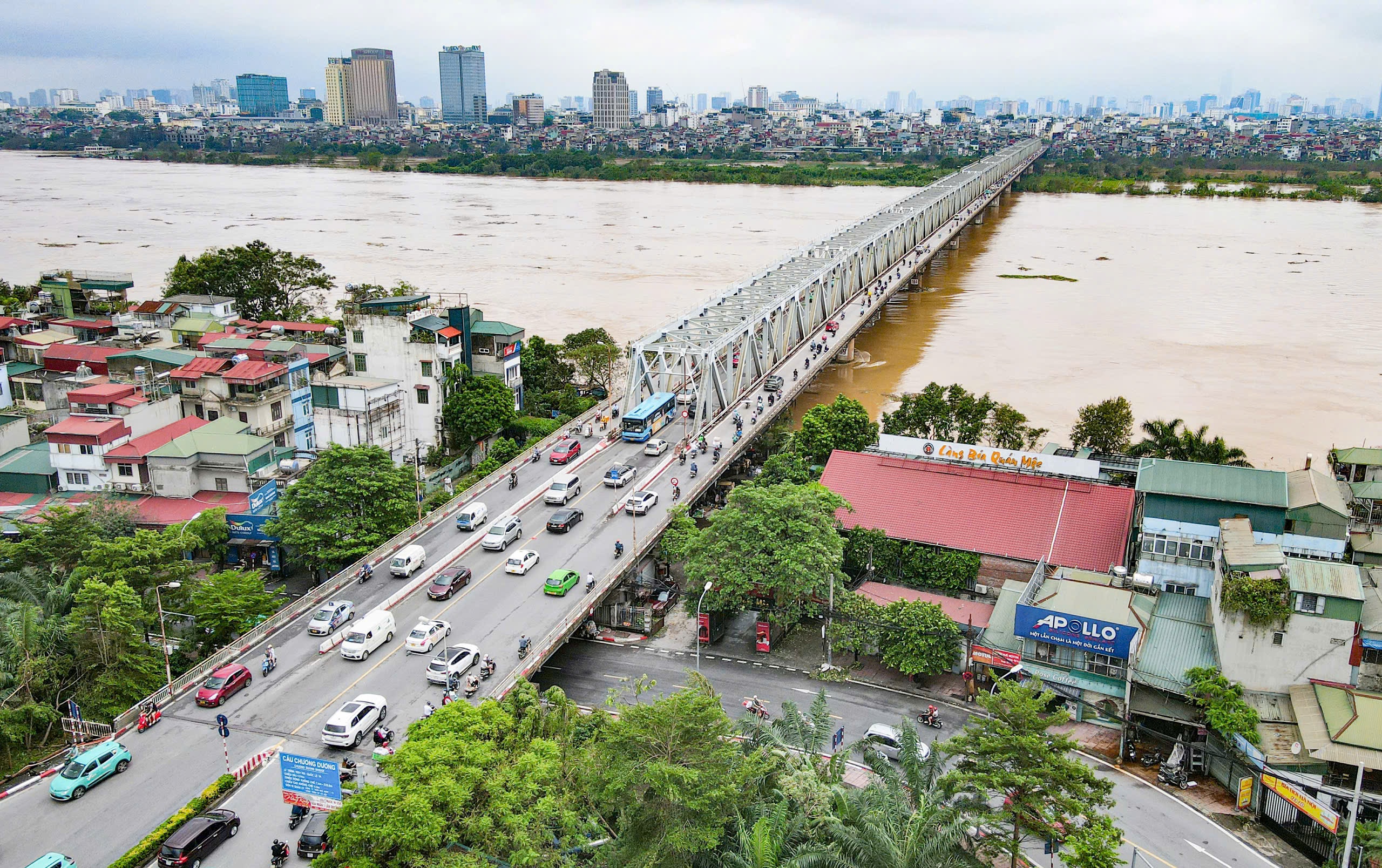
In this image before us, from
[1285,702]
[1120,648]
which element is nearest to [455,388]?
[1120,648]

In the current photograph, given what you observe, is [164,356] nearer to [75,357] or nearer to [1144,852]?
[75,357]

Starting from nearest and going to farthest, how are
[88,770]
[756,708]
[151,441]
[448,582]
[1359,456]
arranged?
[88,770]
[756,708]
[448,582]
[1359,456]
[151,441]

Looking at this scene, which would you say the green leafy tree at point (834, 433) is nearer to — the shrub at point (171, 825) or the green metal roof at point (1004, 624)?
the green metal roof at point (1004, 624)

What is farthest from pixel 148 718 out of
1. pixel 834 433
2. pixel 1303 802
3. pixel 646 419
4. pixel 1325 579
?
pixel 1325 579

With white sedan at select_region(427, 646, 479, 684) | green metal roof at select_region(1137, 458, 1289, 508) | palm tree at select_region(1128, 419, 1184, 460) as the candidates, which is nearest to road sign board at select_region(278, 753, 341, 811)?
white sedan at select_region(427, 646, 479, 684)

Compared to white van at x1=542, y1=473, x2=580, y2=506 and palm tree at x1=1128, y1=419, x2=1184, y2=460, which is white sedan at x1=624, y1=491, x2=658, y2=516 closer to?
white van at x1=542, y1=473, x2=580, y2=506

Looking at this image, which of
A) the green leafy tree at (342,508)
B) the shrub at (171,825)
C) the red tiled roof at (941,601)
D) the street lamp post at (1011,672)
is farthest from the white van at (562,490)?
the shrub at (171,825)

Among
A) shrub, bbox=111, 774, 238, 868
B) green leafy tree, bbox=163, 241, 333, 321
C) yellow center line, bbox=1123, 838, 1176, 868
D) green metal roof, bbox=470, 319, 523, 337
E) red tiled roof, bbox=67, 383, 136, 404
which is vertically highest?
green leafy tree, bbox=163, 241, 333, 321
